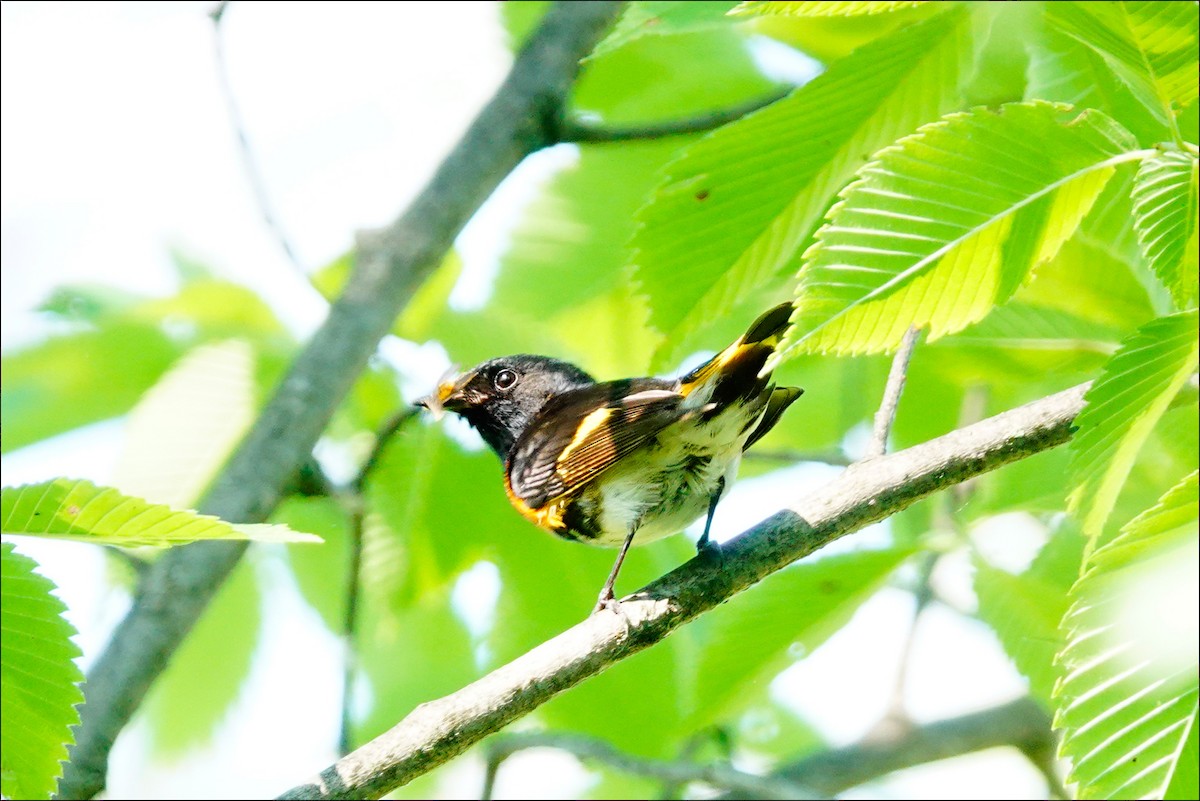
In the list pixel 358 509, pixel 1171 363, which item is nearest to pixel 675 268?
pixel 1171 363

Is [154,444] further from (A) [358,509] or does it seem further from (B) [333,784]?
(B) [333,784]

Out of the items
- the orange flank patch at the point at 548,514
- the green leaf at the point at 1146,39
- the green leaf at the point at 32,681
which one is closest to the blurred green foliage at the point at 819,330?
the green leaf at the point at 1146,39

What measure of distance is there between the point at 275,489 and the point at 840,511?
143cm

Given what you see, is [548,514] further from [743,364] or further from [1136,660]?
[1136,660]

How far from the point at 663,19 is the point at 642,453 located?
907mm

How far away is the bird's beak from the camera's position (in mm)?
2912

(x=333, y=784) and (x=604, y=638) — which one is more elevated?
(x=604, y=638)

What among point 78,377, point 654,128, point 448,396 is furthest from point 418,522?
point 654,128

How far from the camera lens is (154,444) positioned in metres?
2.75

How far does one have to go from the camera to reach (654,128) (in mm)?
3191

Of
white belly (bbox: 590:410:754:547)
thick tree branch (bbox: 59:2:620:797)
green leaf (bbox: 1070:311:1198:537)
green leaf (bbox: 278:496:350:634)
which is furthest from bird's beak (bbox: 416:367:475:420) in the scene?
green leaf (bbox: 1070:311:1198:537)

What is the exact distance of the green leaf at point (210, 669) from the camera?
10.1 ft

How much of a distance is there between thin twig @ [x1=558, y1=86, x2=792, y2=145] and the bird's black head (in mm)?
615

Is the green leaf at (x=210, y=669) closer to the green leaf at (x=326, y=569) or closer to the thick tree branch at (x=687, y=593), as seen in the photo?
the green leaf at (x=326, y=569)
